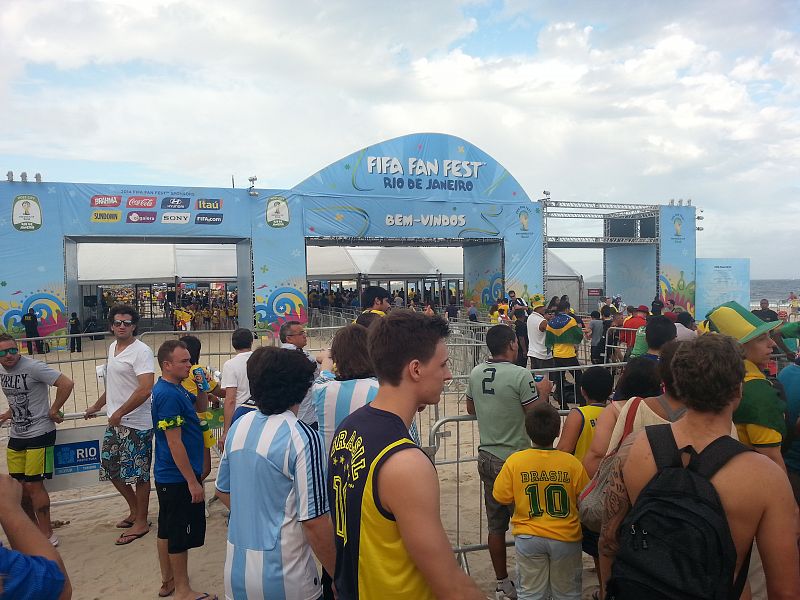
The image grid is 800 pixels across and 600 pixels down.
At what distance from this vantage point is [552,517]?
10.1 ft

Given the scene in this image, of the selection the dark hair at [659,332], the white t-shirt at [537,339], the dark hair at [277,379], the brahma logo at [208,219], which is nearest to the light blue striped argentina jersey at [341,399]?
the dark hair at [277,379]

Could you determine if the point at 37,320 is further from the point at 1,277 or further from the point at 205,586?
the point at 205,586

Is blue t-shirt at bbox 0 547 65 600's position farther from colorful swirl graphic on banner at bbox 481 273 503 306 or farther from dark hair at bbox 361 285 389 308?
colorful swirl graphic on banner at bbox 481 273 503 306

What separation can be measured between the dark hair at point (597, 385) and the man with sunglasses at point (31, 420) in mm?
4332

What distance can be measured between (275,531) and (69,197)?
18.1m

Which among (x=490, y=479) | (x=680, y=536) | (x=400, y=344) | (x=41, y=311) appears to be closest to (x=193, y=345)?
(x=490, y=479)

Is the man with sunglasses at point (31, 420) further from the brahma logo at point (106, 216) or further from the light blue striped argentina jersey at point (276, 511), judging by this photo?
the brahma logo at point (106, 216)

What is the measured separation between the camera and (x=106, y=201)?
1711 centimetres

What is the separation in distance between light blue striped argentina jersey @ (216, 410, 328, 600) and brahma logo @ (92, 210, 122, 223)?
681 inches

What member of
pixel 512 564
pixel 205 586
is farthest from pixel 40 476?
pixel 512 564

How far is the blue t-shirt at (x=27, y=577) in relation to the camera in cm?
146

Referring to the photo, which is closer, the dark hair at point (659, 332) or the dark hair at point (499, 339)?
the dark hair at point (499, 339)

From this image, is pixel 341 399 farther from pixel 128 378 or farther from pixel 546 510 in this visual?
pixel 128 378

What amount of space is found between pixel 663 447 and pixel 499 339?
6.48 feet
